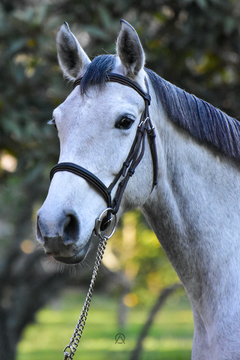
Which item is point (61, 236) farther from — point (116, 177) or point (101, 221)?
point (116, 177)

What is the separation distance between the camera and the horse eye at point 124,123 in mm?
2187

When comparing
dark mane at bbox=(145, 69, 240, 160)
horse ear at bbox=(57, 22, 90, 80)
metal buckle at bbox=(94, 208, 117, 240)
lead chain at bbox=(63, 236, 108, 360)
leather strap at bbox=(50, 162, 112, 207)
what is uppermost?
horse ear at bbox=(57, 22, 90, 80)

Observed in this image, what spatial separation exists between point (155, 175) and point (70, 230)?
672mm

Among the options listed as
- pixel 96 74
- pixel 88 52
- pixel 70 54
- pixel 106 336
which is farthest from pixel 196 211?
pixel 106 336

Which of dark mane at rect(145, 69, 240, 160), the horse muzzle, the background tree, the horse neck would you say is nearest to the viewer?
the horse muzzle

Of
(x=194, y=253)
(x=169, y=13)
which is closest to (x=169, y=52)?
(x=169, y=13)

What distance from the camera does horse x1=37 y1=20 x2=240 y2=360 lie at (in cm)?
202

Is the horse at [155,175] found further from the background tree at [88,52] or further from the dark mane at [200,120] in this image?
the background tree at [88,52]

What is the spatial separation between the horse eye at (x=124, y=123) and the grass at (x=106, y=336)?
5.92 metres

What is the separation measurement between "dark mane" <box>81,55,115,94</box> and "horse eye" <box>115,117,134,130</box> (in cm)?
25

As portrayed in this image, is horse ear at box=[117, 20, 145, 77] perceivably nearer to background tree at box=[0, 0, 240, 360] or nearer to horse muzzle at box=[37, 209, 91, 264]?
horse muzzle at box=[37, 209, 91, 264]

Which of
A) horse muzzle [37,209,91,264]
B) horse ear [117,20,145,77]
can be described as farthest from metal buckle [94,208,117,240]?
horse ear [117,20,145,77]

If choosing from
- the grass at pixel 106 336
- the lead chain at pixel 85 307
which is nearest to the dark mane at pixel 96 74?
the lead chain at pixel 85 307

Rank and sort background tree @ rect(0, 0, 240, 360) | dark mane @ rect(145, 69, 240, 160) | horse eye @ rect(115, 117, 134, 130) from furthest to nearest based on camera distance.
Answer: background tree @ rect(0, 0, 240, 360) → dark mane @ rect(145, 69, 240, 160) → horse eye @ rect(115, 117, 134, 130)
